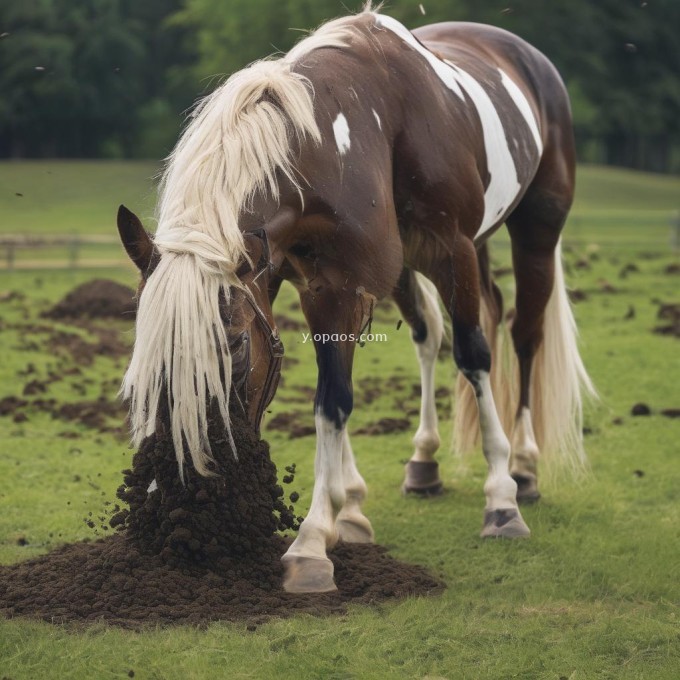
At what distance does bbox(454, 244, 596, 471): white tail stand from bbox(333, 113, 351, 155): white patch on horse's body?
223 cm

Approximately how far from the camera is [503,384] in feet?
20.9

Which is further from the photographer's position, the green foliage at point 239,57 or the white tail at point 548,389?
the green foliage at point 239,57

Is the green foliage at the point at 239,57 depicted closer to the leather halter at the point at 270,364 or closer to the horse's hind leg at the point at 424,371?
the horse's hind leg at the point at 424,371

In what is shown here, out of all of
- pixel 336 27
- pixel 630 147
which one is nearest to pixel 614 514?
pixel 336 27

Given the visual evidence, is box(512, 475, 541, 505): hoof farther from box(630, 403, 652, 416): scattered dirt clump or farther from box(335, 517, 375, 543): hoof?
box(630, 403, 652, 416): scattered dirt clump

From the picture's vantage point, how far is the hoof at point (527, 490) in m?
6.07

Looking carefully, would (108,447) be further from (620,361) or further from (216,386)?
(620,361)

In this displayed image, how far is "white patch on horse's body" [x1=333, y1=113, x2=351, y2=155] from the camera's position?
14.2 ft

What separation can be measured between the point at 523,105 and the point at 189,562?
10.2ft

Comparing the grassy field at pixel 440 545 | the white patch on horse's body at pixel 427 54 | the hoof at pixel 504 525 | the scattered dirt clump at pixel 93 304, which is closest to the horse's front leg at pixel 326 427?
the grassy field at pixel 440 545

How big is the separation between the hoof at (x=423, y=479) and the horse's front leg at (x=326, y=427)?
1640 mm

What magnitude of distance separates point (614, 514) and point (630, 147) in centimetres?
5712

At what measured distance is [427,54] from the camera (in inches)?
202

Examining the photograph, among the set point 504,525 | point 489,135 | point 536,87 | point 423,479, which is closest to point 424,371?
point 423,479
